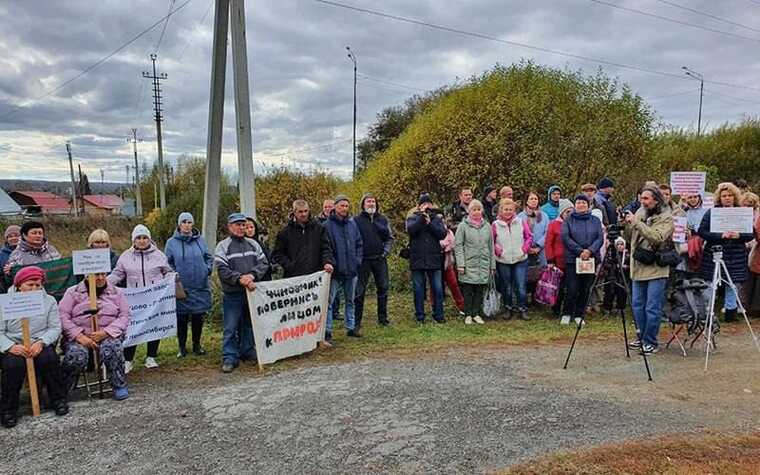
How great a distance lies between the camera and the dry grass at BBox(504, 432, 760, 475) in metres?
3.86

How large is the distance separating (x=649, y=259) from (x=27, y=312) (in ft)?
22.0

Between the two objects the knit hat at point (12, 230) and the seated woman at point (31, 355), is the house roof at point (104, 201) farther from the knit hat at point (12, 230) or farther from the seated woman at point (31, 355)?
the seated woman at point (31, 355)

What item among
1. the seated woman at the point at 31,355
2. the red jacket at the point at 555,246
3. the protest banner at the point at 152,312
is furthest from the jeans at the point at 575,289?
the seated woman at the point at 31,355

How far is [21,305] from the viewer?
200 inches

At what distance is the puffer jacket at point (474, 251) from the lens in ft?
28.5

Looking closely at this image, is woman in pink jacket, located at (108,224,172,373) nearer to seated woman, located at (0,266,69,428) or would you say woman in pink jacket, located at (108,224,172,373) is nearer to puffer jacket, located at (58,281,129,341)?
puffer jacket, located at (58,281,129,341)

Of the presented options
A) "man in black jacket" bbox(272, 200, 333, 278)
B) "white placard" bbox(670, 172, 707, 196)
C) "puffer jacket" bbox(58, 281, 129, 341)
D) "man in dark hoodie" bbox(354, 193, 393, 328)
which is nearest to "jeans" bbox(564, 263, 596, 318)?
"white placard" bbox(670, 172, 707, 196)

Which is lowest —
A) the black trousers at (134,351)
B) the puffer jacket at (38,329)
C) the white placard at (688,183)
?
the black trousers at (134,351)

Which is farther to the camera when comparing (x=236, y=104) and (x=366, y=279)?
(x=236, y=104)

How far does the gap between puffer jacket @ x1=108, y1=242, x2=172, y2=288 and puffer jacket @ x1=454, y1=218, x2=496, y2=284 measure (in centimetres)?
436

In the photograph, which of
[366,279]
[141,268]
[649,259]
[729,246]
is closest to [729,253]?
[729,246]

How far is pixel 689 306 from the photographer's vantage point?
672 centimetres

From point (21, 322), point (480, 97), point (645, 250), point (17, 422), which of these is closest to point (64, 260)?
point (21, 322)

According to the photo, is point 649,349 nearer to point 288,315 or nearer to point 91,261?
point 288,315
